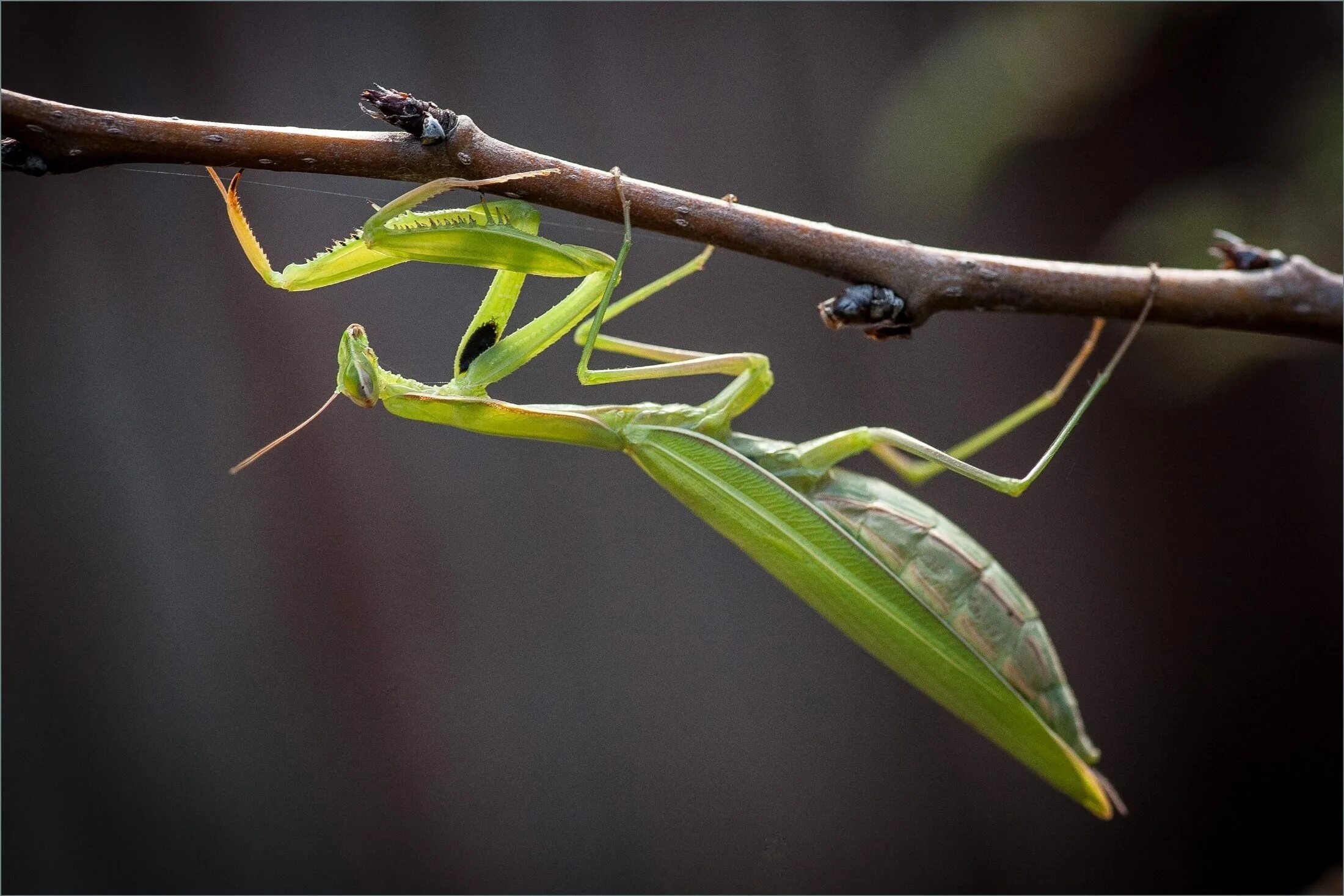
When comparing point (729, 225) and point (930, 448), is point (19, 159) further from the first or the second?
point (930, 448)

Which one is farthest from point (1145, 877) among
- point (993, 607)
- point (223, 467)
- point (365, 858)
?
point (223, 467)

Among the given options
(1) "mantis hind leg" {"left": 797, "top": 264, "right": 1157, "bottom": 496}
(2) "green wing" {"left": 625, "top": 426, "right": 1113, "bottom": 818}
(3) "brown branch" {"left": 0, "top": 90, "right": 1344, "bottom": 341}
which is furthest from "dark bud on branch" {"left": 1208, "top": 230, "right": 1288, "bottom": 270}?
(2) "green wing" {"left": 625, "top": 426, "right": 1113, "bottom": 818}

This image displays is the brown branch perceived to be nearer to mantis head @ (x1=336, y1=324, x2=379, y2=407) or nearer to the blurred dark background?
mantis head @ (x1=336, y1=324, x2=379, y2=407)

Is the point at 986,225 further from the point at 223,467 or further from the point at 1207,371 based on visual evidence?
the point at 223,467

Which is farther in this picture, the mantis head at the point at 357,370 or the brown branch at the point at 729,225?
the mantis head at the point at 357,370

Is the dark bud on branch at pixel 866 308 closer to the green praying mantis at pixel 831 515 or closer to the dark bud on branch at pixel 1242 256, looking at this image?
the green praying mantis at pixel 831 515

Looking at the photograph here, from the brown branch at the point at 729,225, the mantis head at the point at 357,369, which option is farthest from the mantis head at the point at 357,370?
the brown branch at the point at 729,225
